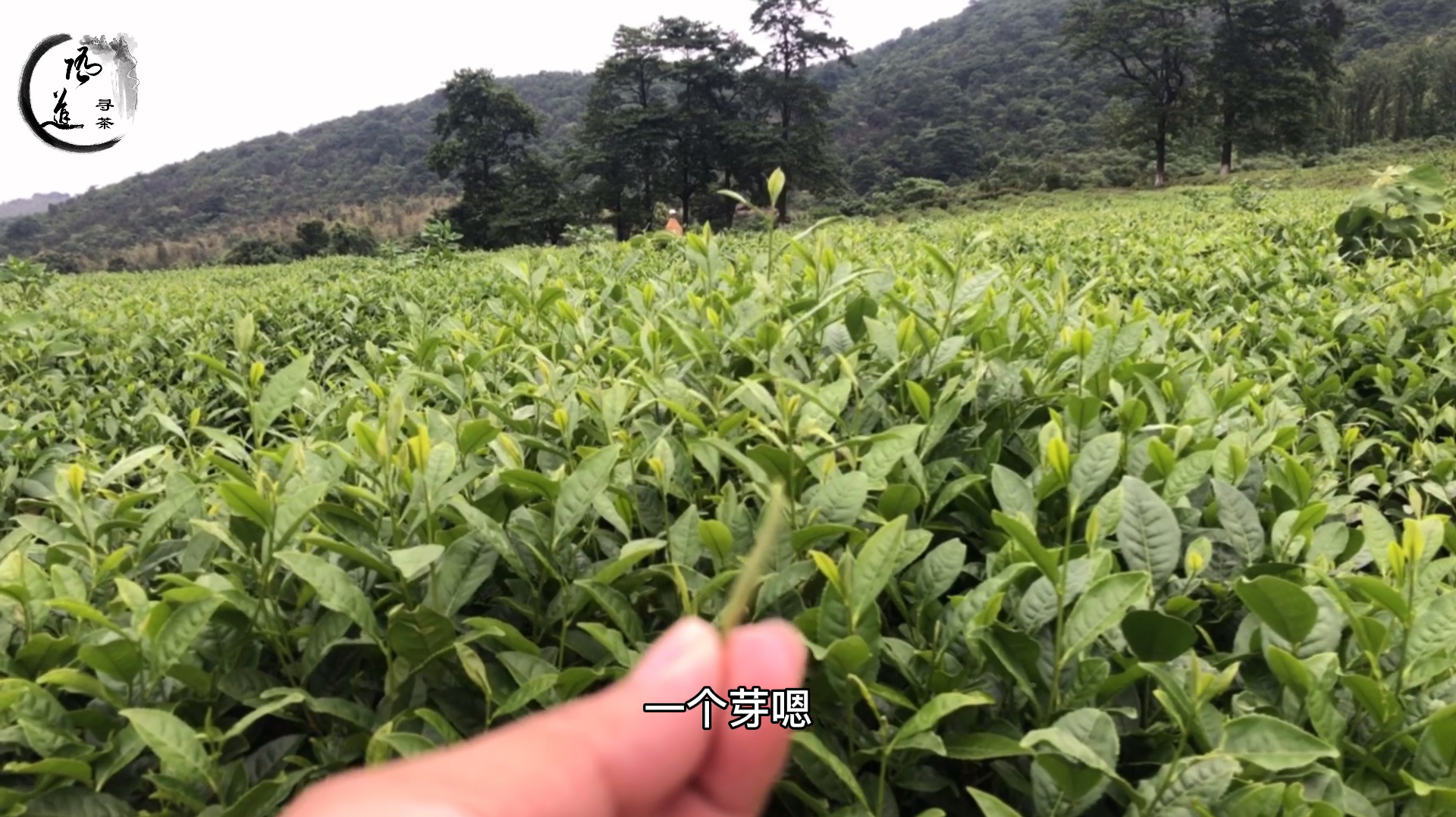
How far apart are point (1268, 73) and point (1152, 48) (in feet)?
12.0

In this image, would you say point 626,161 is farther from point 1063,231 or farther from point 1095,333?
point 1095,333

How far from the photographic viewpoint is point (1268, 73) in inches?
1086

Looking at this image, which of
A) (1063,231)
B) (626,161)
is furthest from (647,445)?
(626,161)

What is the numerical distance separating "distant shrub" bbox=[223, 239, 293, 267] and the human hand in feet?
90.1

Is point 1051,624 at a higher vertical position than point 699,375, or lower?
lower

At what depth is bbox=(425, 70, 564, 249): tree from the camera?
33.6 m

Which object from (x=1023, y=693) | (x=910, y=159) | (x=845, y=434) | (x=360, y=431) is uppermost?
(x=910, y=159)

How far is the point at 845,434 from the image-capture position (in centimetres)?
125

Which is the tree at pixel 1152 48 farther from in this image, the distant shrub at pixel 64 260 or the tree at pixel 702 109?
the distant shrub at pixel 64 260

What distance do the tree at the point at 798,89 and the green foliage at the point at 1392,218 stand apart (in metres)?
27.2

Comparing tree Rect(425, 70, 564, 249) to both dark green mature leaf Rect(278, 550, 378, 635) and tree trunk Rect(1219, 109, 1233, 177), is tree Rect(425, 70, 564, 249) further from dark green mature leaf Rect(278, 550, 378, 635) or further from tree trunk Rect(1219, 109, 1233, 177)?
dark green mature leaf Rect(278, 550, 378, 635)

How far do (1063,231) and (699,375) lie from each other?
4779 millimetres

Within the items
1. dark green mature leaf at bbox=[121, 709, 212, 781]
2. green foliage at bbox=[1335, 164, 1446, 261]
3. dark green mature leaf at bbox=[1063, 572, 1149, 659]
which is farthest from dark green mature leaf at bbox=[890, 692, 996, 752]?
green foliage at bbox=[1335, 164, 1446, 261]

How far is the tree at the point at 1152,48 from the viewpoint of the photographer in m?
28.7
